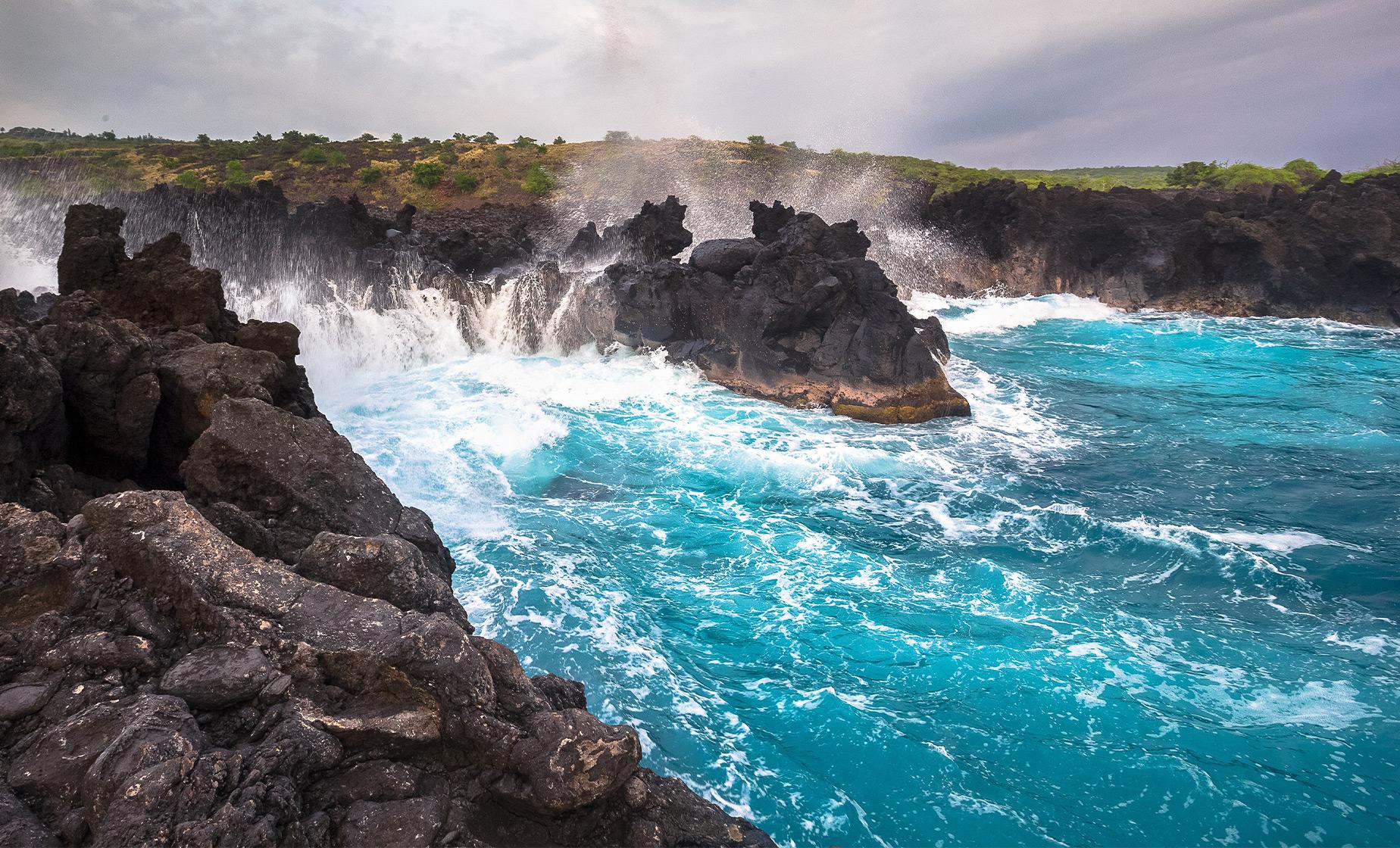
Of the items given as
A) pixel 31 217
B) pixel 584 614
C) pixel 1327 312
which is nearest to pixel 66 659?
pixel 584 614

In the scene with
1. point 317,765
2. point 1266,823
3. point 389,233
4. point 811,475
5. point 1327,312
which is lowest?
point 1266,823

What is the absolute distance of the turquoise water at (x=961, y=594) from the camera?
7141 millimetres

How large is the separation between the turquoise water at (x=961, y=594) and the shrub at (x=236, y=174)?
50.3m

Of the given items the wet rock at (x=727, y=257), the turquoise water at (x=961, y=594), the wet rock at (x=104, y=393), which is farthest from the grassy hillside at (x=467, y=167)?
the wet rock at (x=104, y=393)

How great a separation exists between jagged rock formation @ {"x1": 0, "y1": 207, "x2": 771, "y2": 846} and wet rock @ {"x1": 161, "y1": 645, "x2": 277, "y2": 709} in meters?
0.01

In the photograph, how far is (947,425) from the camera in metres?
18.7

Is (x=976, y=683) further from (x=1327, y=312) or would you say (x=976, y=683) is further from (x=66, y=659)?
(x=1327, y=312)

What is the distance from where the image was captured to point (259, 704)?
4.03 meters

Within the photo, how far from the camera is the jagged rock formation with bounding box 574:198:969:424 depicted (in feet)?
63.5

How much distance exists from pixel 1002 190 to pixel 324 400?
3607 centimetres

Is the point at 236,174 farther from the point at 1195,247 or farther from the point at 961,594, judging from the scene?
the point at 1195,247

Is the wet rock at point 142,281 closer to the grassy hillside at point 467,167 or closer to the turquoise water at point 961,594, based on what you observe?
the turquoise water at point 961,594

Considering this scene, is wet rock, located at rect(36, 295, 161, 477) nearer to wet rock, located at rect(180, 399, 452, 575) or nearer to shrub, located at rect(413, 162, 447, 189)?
wet rock, located at rect(180, 399, 452, 575)

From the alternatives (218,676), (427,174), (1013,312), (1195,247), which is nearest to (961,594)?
(218,676)
